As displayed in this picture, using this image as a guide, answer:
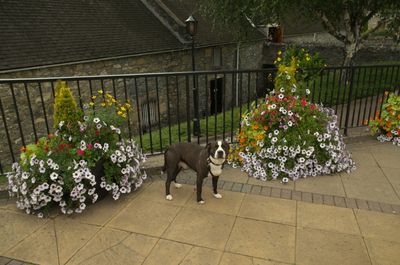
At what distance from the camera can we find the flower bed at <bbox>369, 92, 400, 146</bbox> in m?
5.48

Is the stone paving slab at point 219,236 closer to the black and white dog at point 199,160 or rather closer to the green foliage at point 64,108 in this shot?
the black and white dog at point 199,160

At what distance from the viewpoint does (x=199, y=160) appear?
357cm

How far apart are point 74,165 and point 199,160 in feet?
4.48

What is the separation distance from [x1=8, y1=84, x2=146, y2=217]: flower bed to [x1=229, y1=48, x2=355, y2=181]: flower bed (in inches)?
65.7

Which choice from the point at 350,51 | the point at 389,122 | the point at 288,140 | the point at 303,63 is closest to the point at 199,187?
the point at 288,140

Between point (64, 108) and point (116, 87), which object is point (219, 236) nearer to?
point (64, 108)

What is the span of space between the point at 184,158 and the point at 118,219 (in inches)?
38.9

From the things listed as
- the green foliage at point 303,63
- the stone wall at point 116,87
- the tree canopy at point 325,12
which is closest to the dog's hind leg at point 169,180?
the stone wall at point 116,87

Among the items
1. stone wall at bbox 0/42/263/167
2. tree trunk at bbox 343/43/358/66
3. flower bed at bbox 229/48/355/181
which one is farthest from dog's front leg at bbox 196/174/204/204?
tree trunk at bbox 343/43/358/66

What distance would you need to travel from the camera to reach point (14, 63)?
973 cm

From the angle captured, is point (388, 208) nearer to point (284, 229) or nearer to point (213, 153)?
point (284, 229)

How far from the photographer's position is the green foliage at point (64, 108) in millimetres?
3584

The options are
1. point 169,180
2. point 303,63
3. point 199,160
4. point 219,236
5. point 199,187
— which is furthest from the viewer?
point 303,63

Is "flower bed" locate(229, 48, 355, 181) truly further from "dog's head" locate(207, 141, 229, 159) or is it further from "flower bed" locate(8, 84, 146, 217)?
"flower bed" locate(8, 84, 146, 217)
